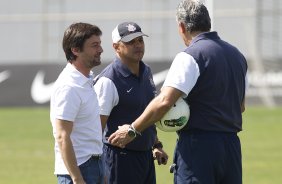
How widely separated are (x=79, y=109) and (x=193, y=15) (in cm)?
118

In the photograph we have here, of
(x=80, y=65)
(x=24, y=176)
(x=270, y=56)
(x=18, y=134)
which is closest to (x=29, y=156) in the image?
(x=24, y=176)

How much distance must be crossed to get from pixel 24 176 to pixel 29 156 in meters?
2.90

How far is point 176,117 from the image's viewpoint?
738cm

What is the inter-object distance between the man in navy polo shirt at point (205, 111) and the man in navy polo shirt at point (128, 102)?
3.25ft

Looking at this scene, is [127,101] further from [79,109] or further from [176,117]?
[79,109]

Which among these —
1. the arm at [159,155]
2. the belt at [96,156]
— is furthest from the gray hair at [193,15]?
the arm at [159,155]

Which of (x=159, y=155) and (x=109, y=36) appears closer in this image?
(x=159, y=155)

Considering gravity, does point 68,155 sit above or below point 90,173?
above

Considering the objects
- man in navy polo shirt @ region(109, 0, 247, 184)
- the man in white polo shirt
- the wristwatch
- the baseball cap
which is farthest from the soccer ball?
the baseball cap

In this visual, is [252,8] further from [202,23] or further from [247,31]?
[202,23]

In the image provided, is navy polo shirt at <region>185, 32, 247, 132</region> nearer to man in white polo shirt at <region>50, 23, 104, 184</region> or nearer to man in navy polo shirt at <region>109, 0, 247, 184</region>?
man in navy polo shirt at <region>109, 0, 247, 184</region>

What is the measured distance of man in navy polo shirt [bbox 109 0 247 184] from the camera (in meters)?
7.41

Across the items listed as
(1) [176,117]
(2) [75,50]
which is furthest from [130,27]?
(1) [176,117]

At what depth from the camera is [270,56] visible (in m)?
32.3
